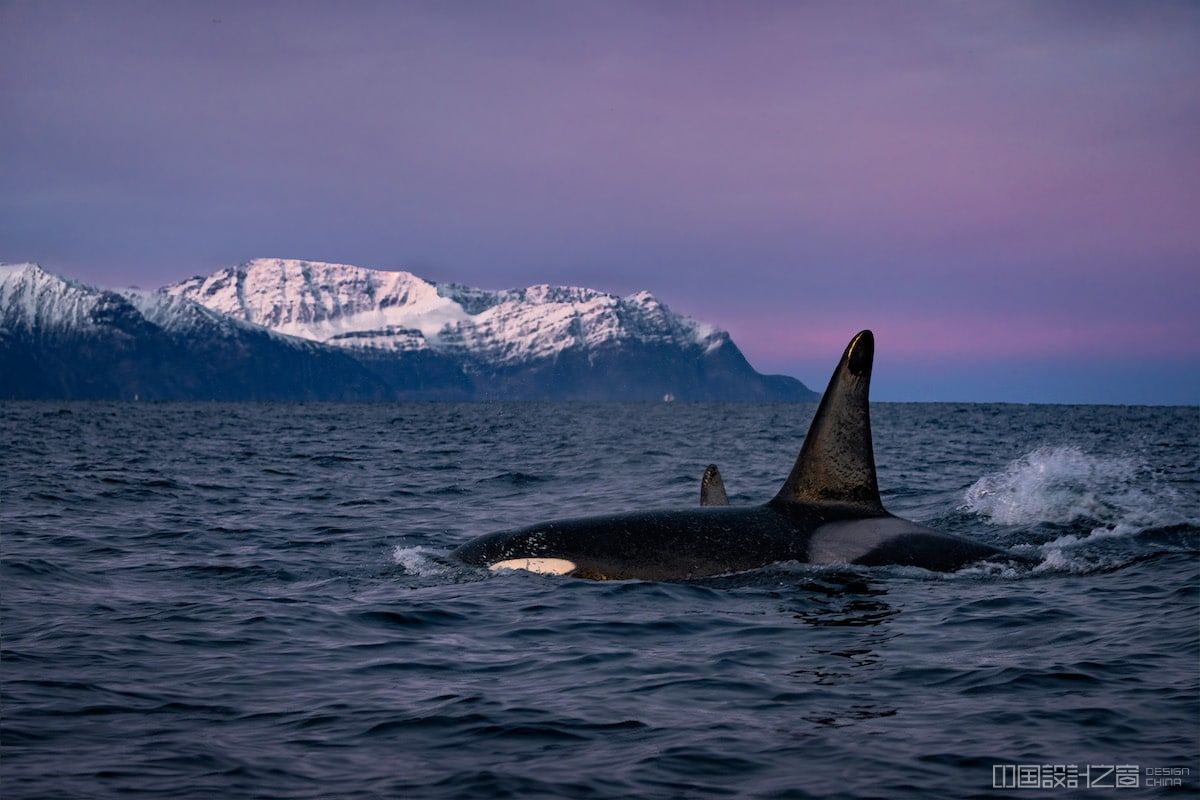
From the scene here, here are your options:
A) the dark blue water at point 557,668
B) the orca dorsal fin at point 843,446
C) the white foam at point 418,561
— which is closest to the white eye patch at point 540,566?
the dark blue water at point 557,668

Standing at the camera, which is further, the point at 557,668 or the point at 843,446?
the point at 843,446

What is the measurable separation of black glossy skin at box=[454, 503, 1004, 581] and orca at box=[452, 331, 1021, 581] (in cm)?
1

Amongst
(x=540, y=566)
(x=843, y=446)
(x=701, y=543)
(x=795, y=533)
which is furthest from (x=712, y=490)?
(x=540, y=566)

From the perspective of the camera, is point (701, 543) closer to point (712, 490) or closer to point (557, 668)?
point (712, 490)

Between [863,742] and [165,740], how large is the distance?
14.0 feet

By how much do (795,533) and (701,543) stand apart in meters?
1.03

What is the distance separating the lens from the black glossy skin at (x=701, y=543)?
12.3 m

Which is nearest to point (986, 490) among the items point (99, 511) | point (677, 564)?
point (677, 564)

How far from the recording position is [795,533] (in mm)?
12398

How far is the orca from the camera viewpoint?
1227 centimetres

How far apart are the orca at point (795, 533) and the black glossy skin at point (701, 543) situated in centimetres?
1

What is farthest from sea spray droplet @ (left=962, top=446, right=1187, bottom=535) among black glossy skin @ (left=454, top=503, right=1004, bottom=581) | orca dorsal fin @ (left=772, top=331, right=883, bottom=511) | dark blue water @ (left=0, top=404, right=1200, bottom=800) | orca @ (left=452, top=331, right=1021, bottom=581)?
orca dorsal fin @ (left=772, top=331, right=883, bottom=511)

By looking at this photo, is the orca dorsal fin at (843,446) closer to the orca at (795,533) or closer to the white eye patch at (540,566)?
the orca at (795,533)

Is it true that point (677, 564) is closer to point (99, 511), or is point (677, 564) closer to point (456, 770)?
point (456, 770)
